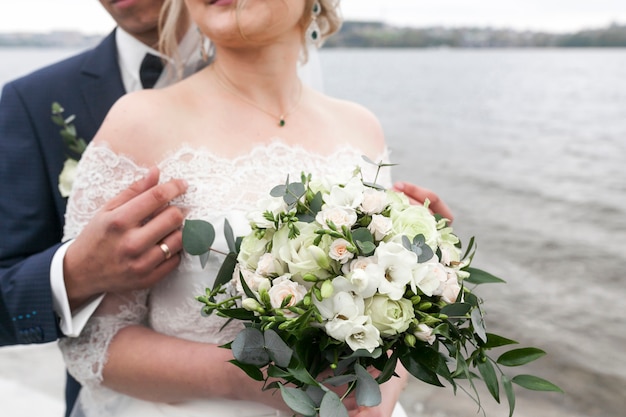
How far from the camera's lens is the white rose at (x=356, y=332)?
58.9 inches

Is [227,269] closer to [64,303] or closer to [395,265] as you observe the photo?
[395,265]

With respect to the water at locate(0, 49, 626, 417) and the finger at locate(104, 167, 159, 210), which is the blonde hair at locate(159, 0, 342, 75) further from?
the water at locate(0, 49, 626, 417)

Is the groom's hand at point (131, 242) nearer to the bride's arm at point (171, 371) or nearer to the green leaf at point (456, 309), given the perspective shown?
the bride's arm at point (171, 371)

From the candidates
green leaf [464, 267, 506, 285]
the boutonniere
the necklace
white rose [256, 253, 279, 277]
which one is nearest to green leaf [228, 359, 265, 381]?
white rose [256, 253, 279, 277]

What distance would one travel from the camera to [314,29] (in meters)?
2.49

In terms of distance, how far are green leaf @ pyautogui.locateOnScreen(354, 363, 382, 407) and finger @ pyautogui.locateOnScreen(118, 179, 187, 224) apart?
0.82 meters

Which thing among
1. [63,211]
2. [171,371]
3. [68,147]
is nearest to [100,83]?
[68,147]

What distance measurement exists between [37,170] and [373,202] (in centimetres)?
159

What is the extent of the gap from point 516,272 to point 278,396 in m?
8.00

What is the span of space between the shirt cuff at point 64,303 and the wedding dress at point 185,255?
4 cm

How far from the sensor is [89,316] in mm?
2172

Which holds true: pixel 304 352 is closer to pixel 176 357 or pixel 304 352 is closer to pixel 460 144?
pixel 176 357

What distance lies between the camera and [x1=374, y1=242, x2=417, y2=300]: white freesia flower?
1520mm

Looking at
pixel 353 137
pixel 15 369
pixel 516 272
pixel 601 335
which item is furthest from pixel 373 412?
pixel 516 272
